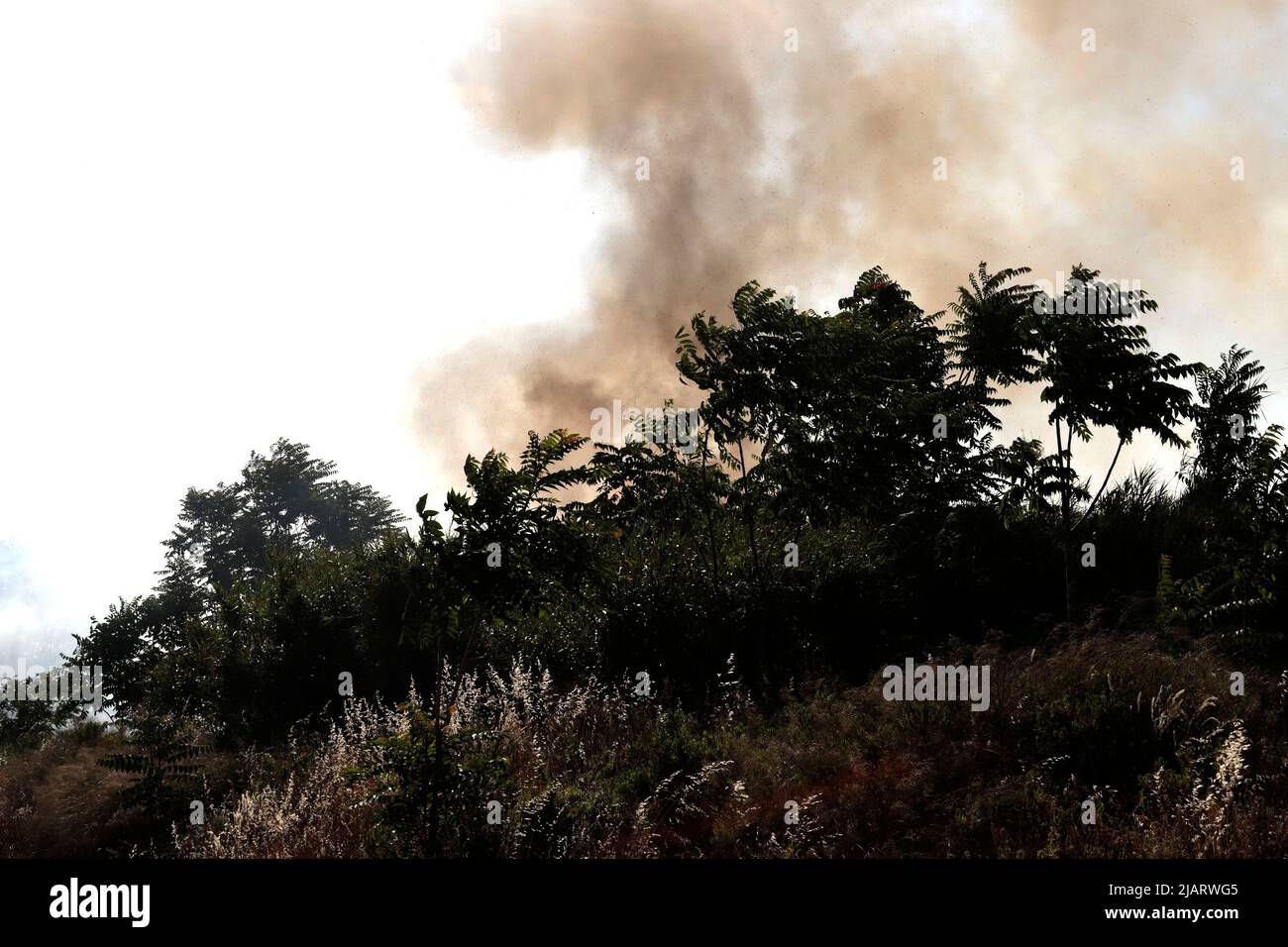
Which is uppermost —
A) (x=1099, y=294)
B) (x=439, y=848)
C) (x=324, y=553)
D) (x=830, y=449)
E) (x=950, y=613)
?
(x=1099, y=294)

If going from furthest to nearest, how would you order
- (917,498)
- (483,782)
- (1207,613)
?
Result: 1. (917,498)
2. (1207,613)
3. (483,782)

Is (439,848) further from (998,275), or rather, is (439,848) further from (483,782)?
(998,275)

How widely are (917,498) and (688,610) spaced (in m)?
4.85

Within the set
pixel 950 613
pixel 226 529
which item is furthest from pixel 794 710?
pixel 226 529

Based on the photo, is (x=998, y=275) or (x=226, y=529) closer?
(x=998, y=275)

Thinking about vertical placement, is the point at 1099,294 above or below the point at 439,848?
above

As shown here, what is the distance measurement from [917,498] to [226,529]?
163 ft
